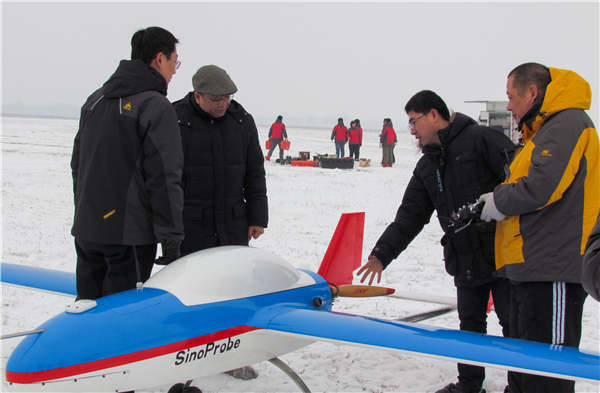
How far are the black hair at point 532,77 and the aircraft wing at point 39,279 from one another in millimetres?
2979

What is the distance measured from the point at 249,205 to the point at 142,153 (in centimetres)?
121

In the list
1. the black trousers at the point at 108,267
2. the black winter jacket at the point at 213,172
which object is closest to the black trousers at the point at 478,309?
the black winter jacket at the point at 213,172

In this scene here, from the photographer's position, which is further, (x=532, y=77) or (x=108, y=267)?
(x=108, y=267)

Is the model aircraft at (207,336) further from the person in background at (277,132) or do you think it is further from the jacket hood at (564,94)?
the person in background at (277,132)

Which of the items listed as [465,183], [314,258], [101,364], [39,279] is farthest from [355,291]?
[314,258]

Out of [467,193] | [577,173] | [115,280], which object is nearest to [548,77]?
[577,173]

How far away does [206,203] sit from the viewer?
3.57 metres

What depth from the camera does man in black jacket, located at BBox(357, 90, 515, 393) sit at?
3109 mm

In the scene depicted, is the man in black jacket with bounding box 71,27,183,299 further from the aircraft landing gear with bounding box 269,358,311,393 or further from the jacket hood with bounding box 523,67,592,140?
the jacket hood with bounding box 523,67,592,140

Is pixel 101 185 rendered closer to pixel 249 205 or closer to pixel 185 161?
pixel 185 161

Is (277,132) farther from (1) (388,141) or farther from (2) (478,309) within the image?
(2) (478,309)

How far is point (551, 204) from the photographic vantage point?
2.44 metres

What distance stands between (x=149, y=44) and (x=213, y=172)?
100cm

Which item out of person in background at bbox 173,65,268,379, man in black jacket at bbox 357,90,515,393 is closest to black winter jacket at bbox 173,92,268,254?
person in background at bbox 173,65,268,379
